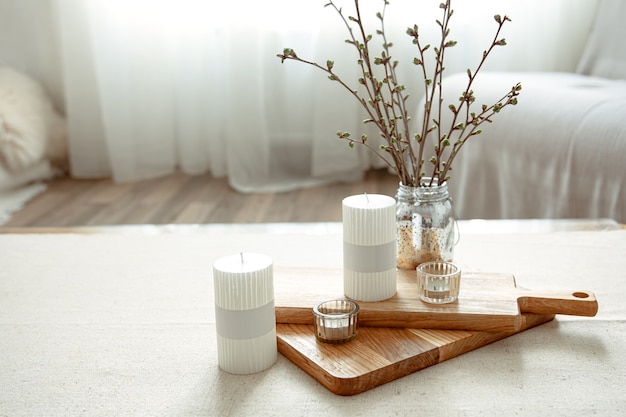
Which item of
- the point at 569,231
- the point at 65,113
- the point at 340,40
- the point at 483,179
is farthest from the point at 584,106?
the point at 65,113

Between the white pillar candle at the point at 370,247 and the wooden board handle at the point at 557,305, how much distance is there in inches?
5.5

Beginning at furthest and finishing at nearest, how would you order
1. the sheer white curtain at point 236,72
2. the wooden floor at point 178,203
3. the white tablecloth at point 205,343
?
the sheer white curtain at point 236,72, the wooden floor at point 178,203, the white tablecloth at point 205,343

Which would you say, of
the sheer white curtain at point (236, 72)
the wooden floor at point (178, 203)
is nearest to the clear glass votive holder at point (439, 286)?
the wooden floor at point (178, 203)

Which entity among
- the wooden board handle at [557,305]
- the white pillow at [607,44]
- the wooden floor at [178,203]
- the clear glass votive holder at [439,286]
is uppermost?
the white pillow at [607,44]

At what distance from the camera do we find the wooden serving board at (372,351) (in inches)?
25.7

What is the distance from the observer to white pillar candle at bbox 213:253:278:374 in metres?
0.66

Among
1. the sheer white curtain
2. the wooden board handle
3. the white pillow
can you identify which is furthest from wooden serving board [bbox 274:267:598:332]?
the sheer white curtain

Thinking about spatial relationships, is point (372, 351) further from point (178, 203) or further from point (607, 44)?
point (178, 203)

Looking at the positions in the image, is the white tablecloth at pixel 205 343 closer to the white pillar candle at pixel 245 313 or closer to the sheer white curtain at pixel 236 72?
the white pillar candle at pixel 245 313

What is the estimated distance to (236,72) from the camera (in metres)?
2.70

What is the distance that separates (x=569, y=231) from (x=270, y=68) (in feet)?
6.16

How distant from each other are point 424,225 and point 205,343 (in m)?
0.28

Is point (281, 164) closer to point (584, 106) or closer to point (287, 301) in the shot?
point (584, 106)

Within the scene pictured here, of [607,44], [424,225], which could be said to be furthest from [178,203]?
[424,225]
